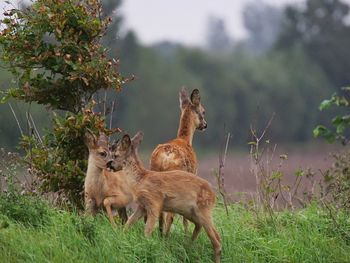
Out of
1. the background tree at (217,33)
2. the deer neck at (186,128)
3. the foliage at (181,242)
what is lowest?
the foliage at (181,242)

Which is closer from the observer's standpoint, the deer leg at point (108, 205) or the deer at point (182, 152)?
the deer leg at point (108, 205)

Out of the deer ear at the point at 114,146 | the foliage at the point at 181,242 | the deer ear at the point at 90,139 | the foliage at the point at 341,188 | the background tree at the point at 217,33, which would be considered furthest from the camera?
the background tree at the point at 217,33

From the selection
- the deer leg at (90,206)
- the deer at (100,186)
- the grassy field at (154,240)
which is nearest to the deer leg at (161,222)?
the grassy field at (154,240)

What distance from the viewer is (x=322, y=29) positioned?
60000 mm

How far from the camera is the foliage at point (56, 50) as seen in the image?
12.7 m

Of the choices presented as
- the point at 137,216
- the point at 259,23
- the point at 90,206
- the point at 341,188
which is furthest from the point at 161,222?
the point at 259,23

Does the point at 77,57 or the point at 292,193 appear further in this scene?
the point at 292,193

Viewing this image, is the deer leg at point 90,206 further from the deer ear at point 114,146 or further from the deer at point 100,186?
the deer ear at point 114,146

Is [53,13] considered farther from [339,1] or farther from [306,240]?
[339,1]

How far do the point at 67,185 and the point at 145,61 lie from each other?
4186 cm

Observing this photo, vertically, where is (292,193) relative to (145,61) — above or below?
below

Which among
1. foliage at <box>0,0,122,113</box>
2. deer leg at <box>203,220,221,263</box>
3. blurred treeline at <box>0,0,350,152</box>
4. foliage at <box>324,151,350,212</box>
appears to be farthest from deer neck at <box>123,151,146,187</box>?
blurred treeline at <box>0,0,350,152</box>

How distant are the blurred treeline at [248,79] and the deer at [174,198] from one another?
3206 centimetres

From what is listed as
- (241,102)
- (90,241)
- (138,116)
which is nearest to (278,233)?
(90,241)
